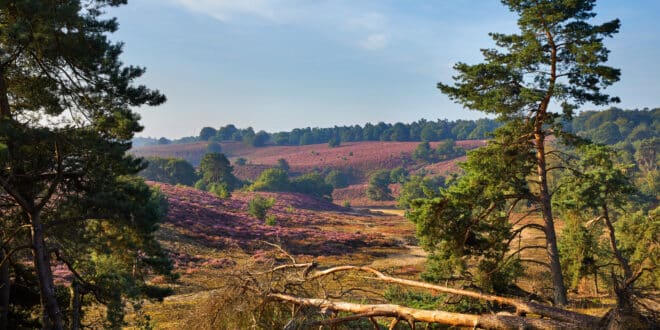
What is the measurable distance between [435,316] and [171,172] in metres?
84.6

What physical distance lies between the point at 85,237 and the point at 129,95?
348cm

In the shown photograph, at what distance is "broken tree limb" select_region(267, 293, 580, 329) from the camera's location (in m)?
4.30

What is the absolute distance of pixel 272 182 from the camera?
82.0 meters

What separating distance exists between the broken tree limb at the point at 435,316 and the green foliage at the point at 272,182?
75800mm

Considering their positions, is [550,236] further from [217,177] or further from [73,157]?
[217,177]

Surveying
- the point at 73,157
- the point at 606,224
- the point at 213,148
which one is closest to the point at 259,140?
the point at 213,148

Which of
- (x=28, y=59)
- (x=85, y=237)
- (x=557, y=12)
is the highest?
(x=557, y=12)

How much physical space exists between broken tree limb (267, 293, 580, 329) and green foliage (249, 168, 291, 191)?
249 ft

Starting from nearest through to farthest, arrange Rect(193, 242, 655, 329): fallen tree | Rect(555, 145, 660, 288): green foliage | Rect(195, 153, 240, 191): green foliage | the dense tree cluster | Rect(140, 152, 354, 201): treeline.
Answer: Rect(193, 242, 655, 329): fallen tree, Rect(555, 145, 660, 288): green foliage, the dense tree cluster, Rect(140, 152, 354, 201): treeline, Rect(195, 153, 240, 191): green foliage

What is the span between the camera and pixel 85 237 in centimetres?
938

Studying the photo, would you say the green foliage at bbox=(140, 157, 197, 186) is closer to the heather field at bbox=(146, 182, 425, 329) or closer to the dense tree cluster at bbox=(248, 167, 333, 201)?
the dense tree cluster at bbox=(248, 167, 333, 201)

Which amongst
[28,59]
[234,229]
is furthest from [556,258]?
[234,229]

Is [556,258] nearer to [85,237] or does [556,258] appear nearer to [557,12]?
[557,12]

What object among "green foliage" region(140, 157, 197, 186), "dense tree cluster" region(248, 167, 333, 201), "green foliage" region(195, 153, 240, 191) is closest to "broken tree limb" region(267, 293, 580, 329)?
"dense tree cluster" region(248, 167, 333, 201)
